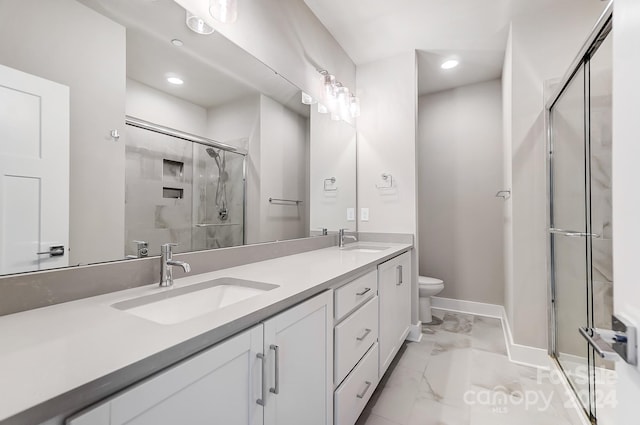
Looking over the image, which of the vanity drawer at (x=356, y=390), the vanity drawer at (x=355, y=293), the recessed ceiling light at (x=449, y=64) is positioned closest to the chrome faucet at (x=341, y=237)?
the vanity drawer at (x=355, y=293)

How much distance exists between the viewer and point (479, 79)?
3.02 m

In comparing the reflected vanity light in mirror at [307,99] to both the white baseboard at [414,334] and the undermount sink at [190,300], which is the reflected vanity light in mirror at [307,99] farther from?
the white baseboard at [414,334]

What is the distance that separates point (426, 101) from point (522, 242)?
200 cm

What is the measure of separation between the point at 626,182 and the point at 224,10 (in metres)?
1.53

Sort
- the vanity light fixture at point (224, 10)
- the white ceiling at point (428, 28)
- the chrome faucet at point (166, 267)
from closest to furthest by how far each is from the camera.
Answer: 1. the chrome faucet at point (166, 267)
2. the vanity light fixture at point (224, 10)
3. the white ceiling at point (428, 28)

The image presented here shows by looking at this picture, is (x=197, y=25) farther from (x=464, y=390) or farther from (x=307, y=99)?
(x=464, y=390)

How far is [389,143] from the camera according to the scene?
2578 millimetres

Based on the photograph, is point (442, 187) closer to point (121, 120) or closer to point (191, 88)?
point (191, 88)

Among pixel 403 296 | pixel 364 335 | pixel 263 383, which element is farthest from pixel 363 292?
pixel 403 296

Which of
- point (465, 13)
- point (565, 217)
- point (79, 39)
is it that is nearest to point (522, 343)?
point (565, 217)

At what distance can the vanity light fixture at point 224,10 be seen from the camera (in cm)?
127

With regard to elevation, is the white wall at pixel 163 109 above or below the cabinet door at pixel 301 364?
above

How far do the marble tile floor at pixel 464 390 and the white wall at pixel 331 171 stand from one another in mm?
1171

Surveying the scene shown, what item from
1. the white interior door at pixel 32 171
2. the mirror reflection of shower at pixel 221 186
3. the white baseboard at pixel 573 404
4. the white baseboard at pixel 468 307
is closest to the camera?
the white interior door at pixel 32 171
